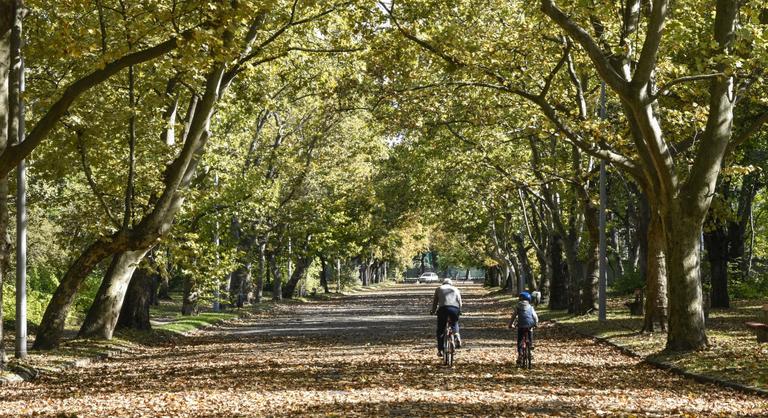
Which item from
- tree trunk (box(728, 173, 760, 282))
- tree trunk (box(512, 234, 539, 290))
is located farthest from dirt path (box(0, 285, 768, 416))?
tree trunk (box(512, 234, 539, 290))

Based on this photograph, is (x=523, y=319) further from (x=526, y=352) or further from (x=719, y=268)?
(x=719, y=268)

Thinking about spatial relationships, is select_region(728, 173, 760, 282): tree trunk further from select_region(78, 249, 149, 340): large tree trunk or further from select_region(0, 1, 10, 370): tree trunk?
select_region(0, 1, 10, 370): tree trunk

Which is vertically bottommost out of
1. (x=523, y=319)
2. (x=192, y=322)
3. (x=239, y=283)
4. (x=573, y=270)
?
(x=192, y=322)

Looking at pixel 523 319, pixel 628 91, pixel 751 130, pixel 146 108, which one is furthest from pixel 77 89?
pixel 751 130

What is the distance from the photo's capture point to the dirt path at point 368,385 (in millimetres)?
12227

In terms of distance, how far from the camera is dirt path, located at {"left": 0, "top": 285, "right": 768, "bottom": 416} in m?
12.2

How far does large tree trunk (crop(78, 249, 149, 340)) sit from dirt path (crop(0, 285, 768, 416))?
1589 millimetres

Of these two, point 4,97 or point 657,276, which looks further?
point 657,276

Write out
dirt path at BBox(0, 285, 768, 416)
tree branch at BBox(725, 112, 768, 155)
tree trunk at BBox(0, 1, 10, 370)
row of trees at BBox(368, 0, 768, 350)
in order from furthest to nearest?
tree branch at BBox(725, 112, 768, 155), row of trees at BBox(368, 0, 768, 350), tree trunk at BBox(0, 1, 10, 370), dirt path at BBox(0, 285, 768, 416)

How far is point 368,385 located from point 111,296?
11.0 m

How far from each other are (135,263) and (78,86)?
9.95 m

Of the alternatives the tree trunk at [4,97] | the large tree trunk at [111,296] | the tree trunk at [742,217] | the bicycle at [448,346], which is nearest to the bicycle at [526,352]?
the bicycle at [448,346]

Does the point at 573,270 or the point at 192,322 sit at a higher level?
the point at 573,270

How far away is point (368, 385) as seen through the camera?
48.7 ft
